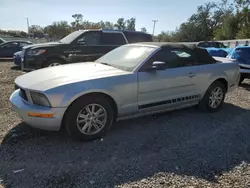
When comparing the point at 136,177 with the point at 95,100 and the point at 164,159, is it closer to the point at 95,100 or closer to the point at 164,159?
the point at 164,159

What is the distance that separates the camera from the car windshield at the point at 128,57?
13.3ft

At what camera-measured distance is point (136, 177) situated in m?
2.76

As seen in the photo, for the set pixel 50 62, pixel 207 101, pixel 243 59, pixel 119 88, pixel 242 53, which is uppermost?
pixel 242 53

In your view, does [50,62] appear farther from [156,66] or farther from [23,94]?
[156,66]

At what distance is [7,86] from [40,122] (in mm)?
4421

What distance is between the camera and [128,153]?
3285 mm

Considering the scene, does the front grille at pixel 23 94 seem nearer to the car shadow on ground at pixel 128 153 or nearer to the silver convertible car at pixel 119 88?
the silver convertible car at pixel 119 88

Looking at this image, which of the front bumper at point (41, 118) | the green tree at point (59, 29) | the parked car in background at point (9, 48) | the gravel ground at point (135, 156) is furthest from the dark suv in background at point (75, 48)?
the green tree at point (59, 29)

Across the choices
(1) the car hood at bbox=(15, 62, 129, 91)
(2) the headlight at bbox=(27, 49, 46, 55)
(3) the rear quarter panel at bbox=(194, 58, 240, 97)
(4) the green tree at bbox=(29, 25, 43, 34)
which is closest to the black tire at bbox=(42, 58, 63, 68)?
(2) the headlight at bbox=(27, 49, 46, 55)

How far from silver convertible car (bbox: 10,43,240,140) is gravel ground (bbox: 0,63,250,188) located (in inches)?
13.3

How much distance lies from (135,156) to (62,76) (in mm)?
1677

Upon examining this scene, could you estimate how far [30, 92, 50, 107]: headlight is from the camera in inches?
127

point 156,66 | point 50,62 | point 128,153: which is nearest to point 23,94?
point 128,153

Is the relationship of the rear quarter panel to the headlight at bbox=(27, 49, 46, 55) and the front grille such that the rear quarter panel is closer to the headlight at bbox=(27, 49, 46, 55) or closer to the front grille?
the front grille
